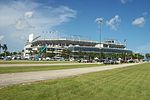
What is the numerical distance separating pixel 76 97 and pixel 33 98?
191 centimetres

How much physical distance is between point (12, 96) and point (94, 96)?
363 cm

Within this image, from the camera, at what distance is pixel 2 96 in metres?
12.4

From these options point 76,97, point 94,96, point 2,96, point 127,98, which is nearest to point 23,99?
point 2,96

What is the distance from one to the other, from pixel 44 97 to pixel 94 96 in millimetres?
2315

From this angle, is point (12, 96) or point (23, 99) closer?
point (23, 99)

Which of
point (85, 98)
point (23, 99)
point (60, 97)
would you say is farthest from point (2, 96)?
point (85, 98)

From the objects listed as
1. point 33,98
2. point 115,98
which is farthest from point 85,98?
point 33,98

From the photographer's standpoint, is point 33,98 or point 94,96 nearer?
point 33,98

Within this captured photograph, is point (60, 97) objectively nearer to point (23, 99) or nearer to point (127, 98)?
point (23, 99)

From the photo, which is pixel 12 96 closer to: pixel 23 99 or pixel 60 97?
pixel 23 99

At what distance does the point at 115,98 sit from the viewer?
501 inches

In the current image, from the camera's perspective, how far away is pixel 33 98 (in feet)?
39.3

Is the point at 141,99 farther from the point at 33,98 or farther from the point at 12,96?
the point at 12,96

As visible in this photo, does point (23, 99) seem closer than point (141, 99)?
Yes
